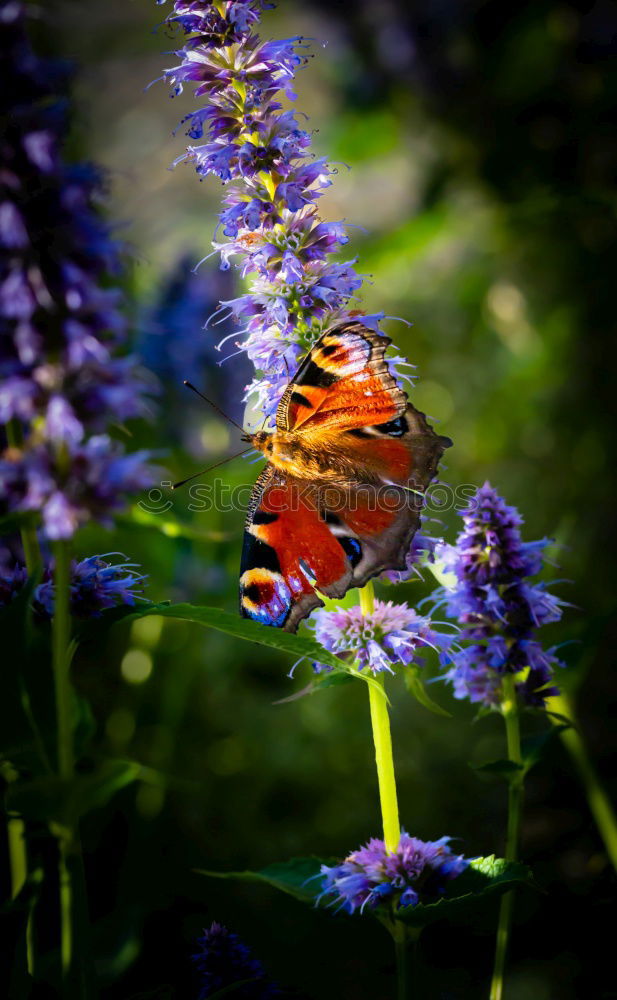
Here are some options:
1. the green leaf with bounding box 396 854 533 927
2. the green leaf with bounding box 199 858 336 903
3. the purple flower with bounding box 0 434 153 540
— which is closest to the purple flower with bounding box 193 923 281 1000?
the green leaf with bounding box 199 858 336 903

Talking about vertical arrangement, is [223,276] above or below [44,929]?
above

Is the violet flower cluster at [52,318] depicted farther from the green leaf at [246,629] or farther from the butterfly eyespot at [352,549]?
the butterfly eyespot at [352,549]

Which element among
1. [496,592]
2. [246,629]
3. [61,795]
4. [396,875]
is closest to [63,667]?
[61,795]

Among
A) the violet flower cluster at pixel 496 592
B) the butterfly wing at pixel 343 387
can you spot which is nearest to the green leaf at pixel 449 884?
the violet flower cluster at pixel 496 592

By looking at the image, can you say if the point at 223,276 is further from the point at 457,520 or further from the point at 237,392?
the point at 457,520

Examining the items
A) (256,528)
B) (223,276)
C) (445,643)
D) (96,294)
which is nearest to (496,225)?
(223,276)

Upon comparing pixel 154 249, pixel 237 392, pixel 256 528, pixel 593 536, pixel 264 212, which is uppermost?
pixel 154 249

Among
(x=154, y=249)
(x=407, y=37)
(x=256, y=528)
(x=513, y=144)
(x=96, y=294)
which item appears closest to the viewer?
(x=96, y=294)

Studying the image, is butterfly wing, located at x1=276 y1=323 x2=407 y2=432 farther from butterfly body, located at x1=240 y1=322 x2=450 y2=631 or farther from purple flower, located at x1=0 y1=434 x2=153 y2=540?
purple flower, located at x1=0 y1=434 x2=153 y2=540
